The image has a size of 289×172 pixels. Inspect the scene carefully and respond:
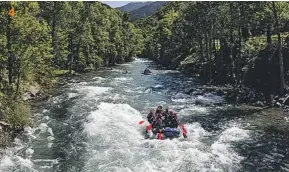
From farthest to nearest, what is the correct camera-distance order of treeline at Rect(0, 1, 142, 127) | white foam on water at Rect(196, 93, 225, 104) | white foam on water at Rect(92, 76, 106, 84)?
white foam on water at Rect(92, 76, 106, 84) → white foam on water at Rect(196, 93, 225, 104) → treeline at Rect(0, 1, 142, 127)

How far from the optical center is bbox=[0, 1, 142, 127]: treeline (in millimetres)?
29891

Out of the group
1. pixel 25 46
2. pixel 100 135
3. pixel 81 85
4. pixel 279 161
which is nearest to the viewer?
pixel 279 161

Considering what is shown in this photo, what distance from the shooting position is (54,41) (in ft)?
181

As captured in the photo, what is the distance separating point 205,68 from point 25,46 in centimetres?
2901

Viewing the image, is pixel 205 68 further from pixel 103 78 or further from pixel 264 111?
pixel 264 111

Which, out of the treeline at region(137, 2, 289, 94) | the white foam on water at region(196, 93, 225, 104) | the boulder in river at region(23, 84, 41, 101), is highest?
the treeline at region(137, 2, 289, 94)

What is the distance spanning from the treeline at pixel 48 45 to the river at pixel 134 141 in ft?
9.58

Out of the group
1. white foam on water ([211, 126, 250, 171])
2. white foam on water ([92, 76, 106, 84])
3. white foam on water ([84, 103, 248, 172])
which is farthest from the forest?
Answer: white foam on water ([211, 126, 250, 171])

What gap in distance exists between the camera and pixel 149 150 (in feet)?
74.3

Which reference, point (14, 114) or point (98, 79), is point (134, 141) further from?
point (98, 79)

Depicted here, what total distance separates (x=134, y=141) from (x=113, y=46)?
6020 cm

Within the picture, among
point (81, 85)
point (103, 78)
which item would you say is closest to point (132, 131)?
point (81, 85)

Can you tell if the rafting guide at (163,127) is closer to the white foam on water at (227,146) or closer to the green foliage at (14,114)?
the white foam on water at (227,146)

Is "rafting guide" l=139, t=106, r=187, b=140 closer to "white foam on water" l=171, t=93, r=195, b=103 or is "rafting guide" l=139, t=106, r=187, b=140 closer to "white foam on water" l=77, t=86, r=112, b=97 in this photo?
"white foam on water" l=171, t=93, r=195, b=103
